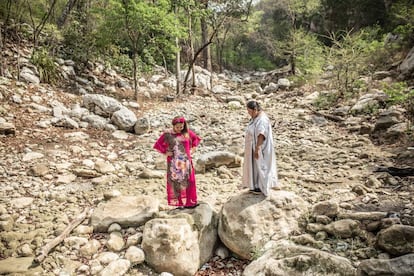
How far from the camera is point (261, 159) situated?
12.8 ft

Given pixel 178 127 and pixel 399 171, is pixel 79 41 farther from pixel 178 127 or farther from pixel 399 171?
pixel 399 171

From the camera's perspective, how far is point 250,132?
3.89 m

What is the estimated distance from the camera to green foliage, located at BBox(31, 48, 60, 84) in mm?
9391

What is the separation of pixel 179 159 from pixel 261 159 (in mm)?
1110

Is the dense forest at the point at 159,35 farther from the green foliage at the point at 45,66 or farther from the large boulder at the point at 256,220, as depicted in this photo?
the large boulder at the point at 256,220

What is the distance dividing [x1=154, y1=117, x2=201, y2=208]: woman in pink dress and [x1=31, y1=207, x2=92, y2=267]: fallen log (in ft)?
4.14

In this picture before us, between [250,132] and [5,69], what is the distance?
7.89 meters

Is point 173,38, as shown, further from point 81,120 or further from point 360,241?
point 360,241

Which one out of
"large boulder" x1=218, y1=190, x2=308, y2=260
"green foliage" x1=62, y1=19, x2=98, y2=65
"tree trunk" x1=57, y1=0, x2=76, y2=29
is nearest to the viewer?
"large boulder" x1=218, y1=190, x2=308, y2=260

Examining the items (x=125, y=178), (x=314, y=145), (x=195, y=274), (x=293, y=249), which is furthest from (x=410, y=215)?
(x=125, y=178)

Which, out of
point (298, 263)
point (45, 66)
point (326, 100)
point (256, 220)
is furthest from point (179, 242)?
point (326, 100)

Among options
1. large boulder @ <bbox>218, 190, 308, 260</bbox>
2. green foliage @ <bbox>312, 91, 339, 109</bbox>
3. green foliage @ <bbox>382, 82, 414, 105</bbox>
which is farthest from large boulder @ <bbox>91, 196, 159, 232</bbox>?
green foliage @ <bbox>312, 91, 339, 109</bbox>

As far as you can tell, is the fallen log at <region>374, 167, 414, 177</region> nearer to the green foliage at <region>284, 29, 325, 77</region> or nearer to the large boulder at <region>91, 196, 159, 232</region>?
the large boulder at <region>91, 196, 159, 232</region>

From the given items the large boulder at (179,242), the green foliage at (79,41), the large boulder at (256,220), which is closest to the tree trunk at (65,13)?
the green foliage at (79,41)
